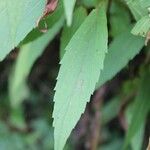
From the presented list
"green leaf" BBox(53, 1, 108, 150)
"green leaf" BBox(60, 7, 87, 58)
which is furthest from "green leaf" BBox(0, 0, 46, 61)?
"green leaf" BBox(60, 7, 87, 58)

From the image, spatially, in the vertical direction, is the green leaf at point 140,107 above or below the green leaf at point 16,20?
below

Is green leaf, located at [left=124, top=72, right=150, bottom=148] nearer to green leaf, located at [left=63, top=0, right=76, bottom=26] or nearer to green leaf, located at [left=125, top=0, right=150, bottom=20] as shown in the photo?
green leaf, located at [left=125, top=0, right=150, bottom=20]

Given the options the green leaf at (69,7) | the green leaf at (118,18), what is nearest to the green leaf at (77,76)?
the green leaf at (69,7)

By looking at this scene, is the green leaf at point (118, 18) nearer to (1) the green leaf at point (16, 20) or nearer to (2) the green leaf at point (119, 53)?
(2) the green leaf at point (119, 53)

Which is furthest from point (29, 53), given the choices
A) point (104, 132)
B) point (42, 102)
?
point (42, 102)

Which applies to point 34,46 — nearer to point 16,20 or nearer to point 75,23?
point 75,23

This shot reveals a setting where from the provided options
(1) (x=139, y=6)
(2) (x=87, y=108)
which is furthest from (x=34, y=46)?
(2) (x=87, y=108)
